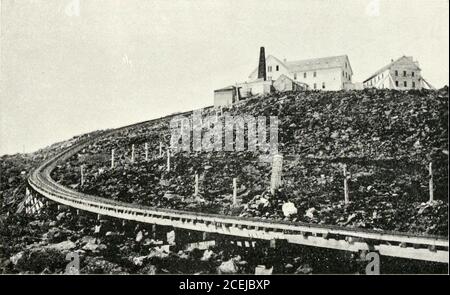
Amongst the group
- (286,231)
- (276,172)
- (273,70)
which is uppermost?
(273,70)

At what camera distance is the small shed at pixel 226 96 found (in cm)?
3675

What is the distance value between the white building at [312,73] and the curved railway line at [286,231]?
21.4m

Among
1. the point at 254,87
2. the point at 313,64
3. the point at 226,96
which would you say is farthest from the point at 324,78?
the point at 226,96

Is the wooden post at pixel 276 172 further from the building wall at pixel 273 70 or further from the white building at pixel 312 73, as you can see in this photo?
the building wall at pixel 273 70

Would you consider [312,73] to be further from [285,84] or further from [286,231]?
[286,231]

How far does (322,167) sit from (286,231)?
8609mm

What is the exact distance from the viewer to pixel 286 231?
1655 cm

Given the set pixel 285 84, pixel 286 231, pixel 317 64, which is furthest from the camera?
pixel 285 84

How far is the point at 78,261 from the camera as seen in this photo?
55.2ft

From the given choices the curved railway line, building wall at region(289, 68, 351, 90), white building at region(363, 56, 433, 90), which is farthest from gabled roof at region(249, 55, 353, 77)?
the curved railway line

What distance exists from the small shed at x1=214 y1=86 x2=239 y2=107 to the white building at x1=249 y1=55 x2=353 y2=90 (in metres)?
2.42

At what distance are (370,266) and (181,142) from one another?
58.0 feet

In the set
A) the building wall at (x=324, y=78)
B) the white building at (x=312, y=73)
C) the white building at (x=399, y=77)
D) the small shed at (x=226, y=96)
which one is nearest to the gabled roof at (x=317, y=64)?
the white building at (x=312, y=73)
